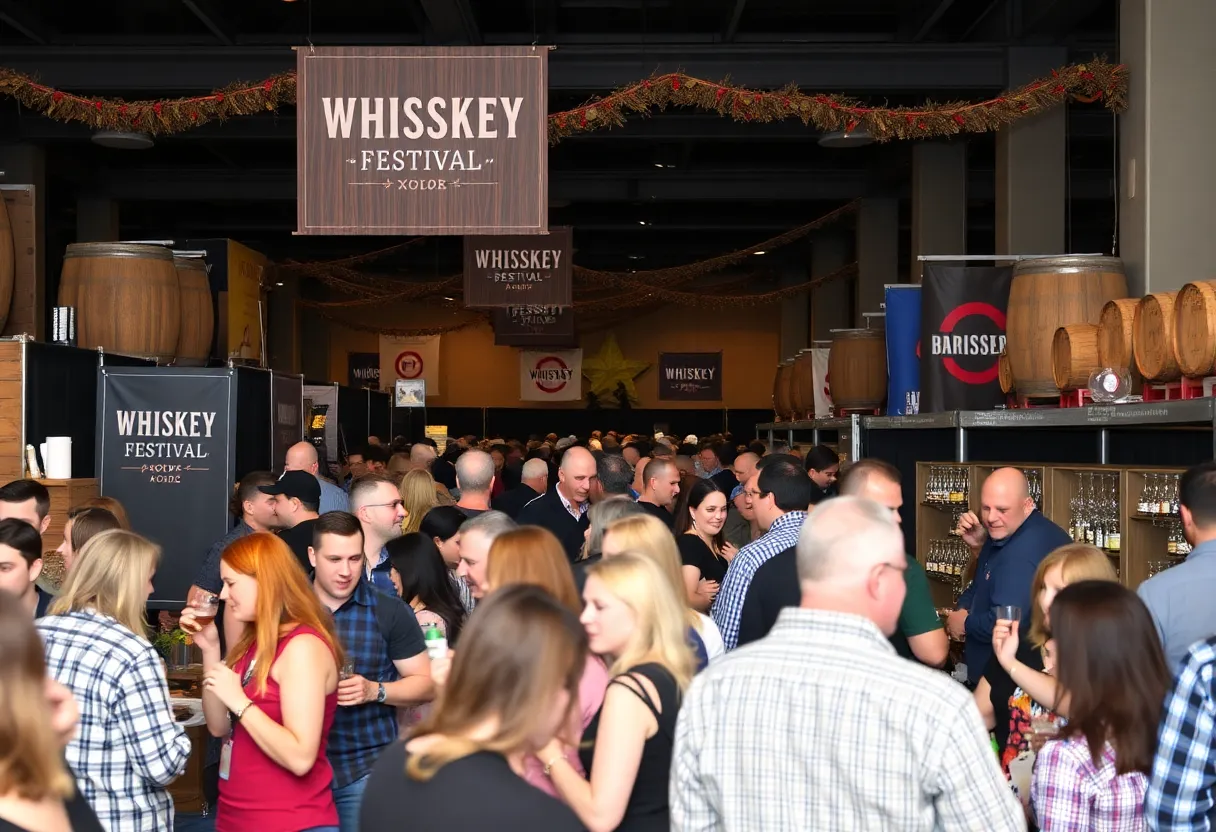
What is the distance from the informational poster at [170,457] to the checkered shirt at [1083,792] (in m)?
6.12

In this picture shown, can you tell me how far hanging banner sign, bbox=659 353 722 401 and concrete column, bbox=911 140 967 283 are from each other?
599 inches

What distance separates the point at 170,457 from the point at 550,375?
20389mm

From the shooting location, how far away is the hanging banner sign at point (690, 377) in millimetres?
29016

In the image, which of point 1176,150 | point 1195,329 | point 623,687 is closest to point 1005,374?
point 1176,150

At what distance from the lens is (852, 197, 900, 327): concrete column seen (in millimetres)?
16828

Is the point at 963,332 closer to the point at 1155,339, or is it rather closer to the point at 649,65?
the point at 649,65

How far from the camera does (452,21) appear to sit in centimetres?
1101

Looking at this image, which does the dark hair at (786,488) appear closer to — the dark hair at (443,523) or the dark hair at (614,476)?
the dark hair at (443,523)

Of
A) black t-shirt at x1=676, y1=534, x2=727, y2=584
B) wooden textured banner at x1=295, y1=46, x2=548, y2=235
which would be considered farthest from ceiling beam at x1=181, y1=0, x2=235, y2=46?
black t-shirt at x1=676, y1=534, x2=727, y2=584

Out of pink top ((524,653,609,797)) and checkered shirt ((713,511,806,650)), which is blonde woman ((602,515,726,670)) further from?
checkered shirt ((713,511,806,650))

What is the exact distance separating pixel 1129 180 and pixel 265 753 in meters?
6.98

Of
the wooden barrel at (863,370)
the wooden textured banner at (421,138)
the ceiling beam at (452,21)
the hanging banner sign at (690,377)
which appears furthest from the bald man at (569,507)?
the hanging banner sign at (690,377)

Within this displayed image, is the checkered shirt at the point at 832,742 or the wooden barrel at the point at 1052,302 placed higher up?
the wooden barrel at the point at 1052,302

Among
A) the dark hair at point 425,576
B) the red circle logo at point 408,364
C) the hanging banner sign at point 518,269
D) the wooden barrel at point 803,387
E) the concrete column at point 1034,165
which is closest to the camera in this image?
the dark hair at point 425,576
